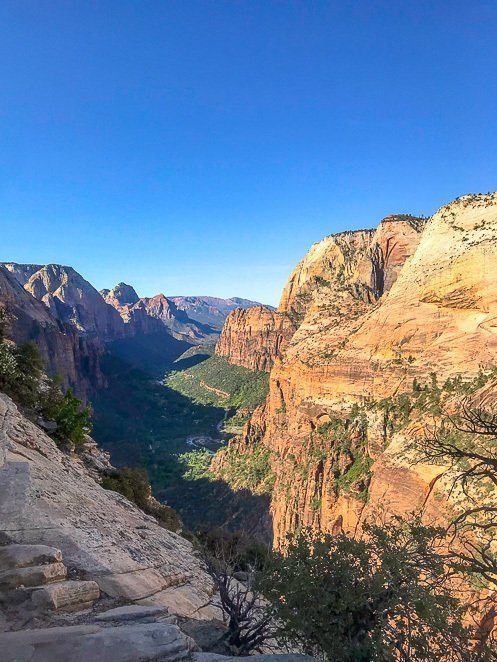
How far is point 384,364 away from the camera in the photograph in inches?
1439

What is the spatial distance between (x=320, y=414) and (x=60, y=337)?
3301 inches

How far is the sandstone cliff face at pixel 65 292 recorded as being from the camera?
17100 cm

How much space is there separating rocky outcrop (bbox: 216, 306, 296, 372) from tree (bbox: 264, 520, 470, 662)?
10441 cm

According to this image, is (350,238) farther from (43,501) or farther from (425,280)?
(43,501)

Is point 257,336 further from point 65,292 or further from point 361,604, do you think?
point 361,604

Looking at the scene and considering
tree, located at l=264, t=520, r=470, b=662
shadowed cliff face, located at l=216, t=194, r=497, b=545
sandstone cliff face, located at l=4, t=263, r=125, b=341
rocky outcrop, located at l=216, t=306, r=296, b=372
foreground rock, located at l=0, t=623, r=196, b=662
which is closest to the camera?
foreground rock, located at l=0, t=623, r=196, b=662

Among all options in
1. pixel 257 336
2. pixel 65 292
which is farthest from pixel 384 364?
pixel 65 292

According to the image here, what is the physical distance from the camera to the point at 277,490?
43.7 m

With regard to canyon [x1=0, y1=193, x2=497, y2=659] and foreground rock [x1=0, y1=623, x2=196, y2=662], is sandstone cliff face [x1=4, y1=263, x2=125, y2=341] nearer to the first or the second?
canyon [x1=0, y1=193, x2=497, y2=659]

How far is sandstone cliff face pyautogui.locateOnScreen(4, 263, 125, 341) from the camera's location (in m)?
171

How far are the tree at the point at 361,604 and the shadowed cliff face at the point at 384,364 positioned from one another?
55.3ft

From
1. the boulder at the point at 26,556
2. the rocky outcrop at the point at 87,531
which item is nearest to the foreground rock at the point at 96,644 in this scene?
the boulder at the point at 26,556

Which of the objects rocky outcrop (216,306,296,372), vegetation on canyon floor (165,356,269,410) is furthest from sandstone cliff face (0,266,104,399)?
rocky outcrop (216,306,296,372)

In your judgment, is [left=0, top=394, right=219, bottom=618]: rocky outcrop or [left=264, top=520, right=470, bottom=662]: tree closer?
[left=264, top=520, right=470, bottom=662]: tree
